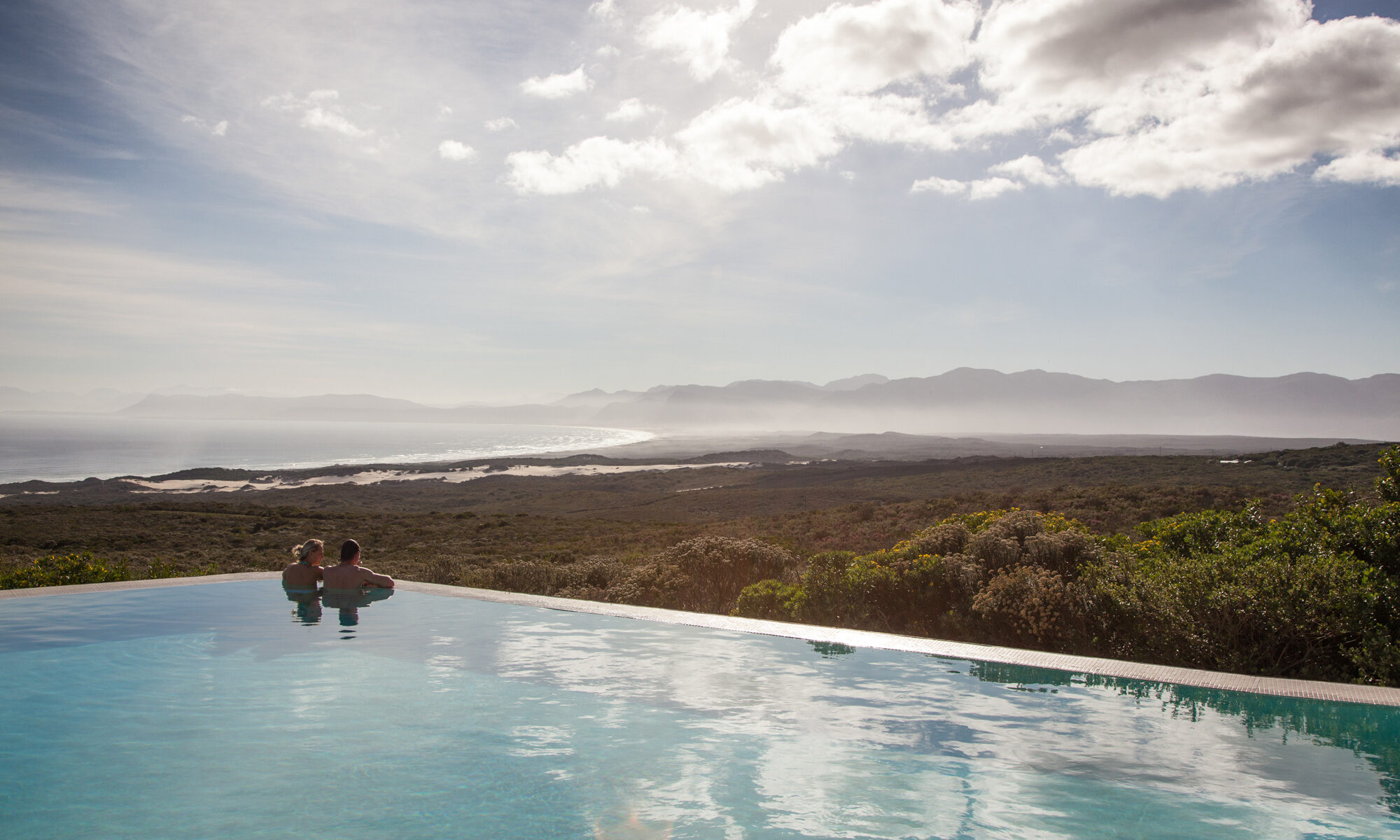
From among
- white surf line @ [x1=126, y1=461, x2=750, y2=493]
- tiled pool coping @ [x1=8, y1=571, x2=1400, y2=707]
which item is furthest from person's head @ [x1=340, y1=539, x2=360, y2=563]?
white surf line @ [x1=126, y1=461, x2=750, y2=493]

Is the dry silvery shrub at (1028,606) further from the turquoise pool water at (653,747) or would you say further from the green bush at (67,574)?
the green bush at (67,574)

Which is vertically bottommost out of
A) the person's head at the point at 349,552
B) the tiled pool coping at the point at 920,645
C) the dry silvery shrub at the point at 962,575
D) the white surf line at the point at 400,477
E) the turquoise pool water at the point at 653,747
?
the white surf line at the point at 400,477

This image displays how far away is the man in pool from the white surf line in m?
55.8

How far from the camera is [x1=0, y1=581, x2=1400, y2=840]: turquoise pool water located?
4.30 metres

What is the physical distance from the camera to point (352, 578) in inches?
389

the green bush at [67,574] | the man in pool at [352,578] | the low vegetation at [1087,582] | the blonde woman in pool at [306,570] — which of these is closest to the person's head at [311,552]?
the blonde woman in pool at [306,570]

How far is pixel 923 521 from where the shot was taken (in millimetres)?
21844

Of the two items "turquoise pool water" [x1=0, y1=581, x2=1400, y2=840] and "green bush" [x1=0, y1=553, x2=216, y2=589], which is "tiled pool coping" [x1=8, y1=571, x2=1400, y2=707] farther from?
"green bush" [x1=0, y1=553, x2=216, y2=589]

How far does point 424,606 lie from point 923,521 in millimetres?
15890

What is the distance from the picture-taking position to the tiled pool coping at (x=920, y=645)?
209 inches

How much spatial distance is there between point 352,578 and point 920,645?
723 centimetres

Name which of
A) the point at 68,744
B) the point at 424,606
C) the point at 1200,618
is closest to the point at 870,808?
the point at 1200,618

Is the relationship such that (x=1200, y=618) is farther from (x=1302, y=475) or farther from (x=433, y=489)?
(x=433, y=489)

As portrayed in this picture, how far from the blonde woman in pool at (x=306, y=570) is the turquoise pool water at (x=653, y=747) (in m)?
2.12
